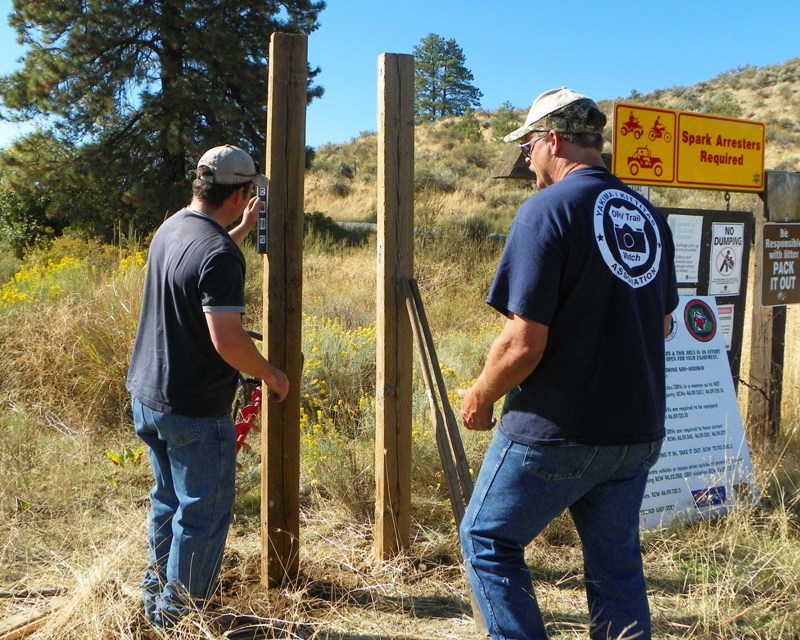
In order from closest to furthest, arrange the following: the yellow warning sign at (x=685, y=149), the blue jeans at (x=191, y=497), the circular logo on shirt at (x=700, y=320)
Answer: the blue jeans at (x=191, y=497) < the yellow warning sign at (x=685, y=149) < the circular logo on shirt at (x=700, y=320)

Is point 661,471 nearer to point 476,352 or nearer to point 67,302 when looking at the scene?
point 476,352

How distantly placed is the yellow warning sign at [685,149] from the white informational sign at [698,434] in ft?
2.66

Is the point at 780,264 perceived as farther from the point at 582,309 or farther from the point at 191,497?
the point at 191,497

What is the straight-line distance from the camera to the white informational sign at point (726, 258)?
496cm

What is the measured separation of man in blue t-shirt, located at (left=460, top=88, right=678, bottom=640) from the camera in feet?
7.43

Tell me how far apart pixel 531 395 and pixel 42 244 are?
14230 millimetres

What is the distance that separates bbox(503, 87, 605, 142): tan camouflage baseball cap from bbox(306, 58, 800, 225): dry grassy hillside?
10617 millimetres

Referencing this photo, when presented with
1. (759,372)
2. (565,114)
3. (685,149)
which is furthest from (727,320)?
(565,114)

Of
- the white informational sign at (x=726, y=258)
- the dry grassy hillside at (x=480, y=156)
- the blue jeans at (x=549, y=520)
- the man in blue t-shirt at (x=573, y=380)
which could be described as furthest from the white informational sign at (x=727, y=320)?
the dry grassy hillside at (x=480, y=156)

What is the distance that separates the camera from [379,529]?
3777mm

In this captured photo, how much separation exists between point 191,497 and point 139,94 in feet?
56.7

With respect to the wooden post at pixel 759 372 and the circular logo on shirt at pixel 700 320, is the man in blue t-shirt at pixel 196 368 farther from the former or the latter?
the wooden post at pixel 759 372

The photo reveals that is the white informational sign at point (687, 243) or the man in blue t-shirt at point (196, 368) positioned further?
the white informational sign at point (687, 243)

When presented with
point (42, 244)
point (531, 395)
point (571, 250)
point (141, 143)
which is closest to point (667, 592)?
point (531, 395)
